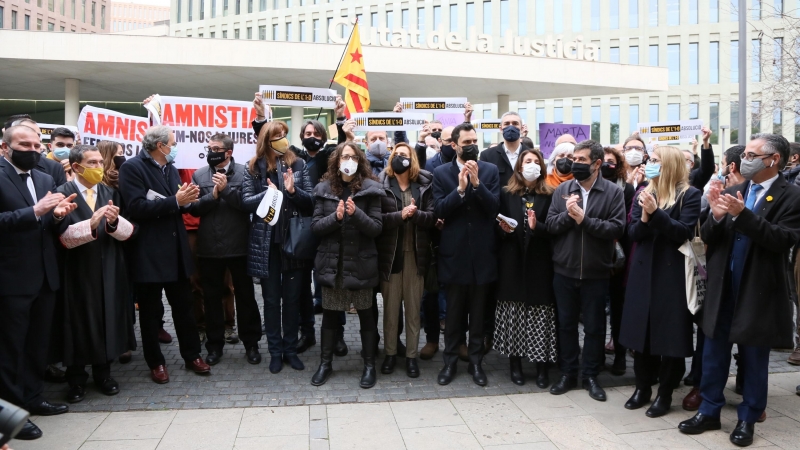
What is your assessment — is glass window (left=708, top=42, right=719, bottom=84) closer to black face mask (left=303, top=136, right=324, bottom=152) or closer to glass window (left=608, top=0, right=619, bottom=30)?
glass window (left=608, top=0, right=619, bottom=30)

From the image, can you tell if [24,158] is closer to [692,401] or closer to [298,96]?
[298,96]

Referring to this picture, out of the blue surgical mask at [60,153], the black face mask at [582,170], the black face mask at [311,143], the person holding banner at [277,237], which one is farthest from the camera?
the blue surgical mask at [60,153]

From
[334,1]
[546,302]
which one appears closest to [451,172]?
[546,302]

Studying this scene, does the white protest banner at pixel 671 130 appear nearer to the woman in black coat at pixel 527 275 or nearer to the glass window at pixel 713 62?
the woman in black coat at pixel 527 275

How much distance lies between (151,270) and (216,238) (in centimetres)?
74

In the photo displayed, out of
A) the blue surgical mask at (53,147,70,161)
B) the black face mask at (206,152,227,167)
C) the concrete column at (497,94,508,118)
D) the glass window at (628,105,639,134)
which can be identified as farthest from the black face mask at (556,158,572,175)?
the glass window at (628,105,639,134)

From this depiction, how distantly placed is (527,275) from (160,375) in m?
3.63

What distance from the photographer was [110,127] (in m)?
7.83

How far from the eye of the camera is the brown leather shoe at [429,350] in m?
6.78

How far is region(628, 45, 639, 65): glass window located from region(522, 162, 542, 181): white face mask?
52.1m

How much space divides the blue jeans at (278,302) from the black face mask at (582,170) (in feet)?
9.38

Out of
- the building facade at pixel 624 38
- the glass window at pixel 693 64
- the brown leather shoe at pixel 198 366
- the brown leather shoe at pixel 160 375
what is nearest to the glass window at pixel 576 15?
the building facade at pixel 624 38

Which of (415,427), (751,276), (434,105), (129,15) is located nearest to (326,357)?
(415,427)

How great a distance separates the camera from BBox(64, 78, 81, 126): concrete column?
26.0 m
